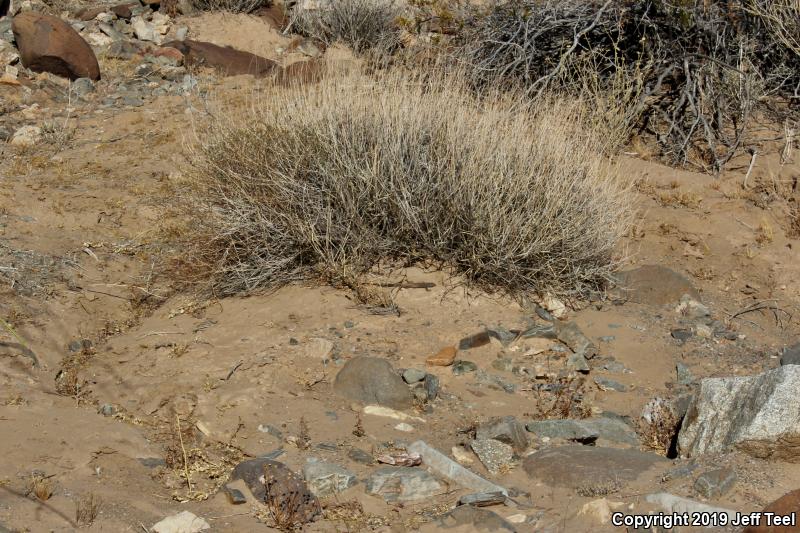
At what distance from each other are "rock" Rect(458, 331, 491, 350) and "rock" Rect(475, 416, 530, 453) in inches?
37.1

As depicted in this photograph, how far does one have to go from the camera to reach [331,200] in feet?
19.3

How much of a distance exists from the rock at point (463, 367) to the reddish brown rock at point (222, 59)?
572 cm

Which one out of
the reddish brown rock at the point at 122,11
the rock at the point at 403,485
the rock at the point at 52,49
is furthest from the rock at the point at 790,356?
the reddish brown rock at the point at 122,11

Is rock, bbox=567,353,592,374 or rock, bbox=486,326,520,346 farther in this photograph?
rock, bbox=486,326,520,346

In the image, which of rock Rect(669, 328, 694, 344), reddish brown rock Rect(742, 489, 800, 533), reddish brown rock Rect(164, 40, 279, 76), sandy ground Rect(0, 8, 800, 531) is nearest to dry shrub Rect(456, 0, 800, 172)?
sandy ground Rect(0, 8, 800, 531)

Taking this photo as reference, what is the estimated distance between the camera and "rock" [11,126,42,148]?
797 centimetres

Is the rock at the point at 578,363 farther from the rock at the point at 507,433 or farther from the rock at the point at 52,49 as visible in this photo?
the rock at the point at 52,49

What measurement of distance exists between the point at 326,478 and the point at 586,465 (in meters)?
1.13

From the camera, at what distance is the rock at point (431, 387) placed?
4.84 m

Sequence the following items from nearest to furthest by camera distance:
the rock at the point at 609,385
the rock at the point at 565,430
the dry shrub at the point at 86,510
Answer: the dry shrub at the point at 86,510 → the rock at the point at 565,430 → the rock at the point at 609,385

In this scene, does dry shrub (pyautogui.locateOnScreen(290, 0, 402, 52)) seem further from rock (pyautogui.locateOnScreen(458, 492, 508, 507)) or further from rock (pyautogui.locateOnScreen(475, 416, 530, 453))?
rock (pyautogui.locateOnScreen(458, 492, 508, 507))

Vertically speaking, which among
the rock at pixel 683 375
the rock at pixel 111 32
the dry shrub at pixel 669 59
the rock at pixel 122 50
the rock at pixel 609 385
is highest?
the dry shrub at pixel 669 59

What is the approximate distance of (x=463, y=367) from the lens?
5145 mm

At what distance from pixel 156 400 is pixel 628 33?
623cm
